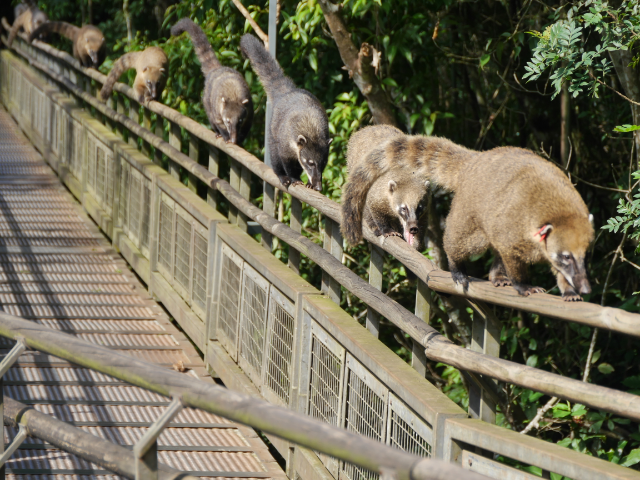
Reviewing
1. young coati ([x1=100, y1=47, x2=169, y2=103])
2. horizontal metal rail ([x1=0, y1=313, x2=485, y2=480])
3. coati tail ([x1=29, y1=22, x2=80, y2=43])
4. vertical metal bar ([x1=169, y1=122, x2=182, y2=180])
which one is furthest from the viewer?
coati tail ([x1=29, y1=22, x2=80, y2=43])

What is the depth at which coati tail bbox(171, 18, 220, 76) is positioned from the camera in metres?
6.29

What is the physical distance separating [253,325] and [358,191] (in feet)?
3.65

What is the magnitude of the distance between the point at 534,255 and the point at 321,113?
2.54 m

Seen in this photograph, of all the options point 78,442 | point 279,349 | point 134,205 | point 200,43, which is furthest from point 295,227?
point 200,43

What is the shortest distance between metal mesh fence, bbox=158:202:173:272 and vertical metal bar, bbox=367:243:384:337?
2371mm

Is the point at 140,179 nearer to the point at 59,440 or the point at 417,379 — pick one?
the point at 417,379

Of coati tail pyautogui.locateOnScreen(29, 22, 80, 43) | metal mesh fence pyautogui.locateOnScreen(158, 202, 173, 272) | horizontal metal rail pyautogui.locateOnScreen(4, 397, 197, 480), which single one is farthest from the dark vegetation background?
coati tail pyautogui.locateOnScreen(29, 22, 80, 43)

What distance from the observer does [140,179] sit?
18.9ft

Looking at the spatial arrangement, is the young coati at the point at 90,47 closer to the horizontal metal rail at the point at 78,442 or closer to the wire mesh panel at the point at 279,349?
the wire mesh panel at the point at 279,349

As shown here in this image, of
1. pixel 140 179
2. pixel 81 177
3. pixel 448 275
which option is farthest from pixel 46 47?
pixel 448 275

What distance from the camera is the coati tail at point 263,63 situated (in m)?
5.18

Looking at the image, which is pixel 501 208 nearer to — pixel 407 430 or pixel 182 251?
pixel 407 430

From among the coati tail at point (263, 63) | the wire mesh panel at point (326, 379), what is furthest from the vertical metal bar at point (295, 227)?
the coati tail at point (263, 63)

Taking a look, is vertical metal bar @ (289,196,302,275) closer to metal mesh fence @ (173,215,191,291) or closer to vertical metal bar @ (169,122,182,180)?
metal mesh fence @ (173,215,191,291)
